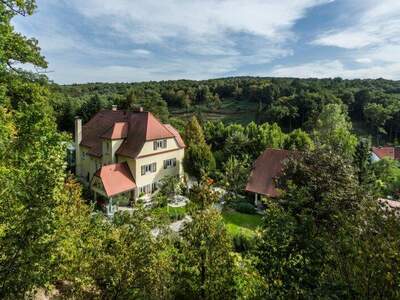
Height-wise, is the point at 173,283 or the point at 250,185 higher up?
the point at 173,283

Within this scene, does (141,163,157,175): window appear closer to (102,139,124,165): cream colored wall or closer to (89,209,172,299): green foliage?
(102,139,124,165): cream colored wall

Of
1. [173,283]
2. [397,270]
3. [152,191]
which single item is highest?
[397,270]

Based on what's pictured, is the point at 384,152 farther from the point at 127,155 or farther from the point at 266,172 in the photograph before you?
the point at 127,155

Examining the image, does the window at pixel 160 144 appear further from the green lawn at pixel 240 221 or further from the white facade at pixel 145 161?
the green lawn at pixel 240 221

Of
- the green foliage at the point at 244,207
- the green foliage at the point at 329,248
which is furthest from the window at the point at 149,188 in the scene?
the green foliage at the point at 329,248

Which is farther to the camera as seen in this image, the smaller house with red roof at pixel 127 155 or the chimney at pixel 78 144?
the chimney at pixel 78 144

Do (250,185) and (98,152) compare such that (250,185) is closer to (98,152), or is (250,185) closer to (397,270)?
(98,152)

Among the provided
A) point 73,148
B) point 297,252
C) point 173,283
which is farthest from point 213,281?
point 73,148
